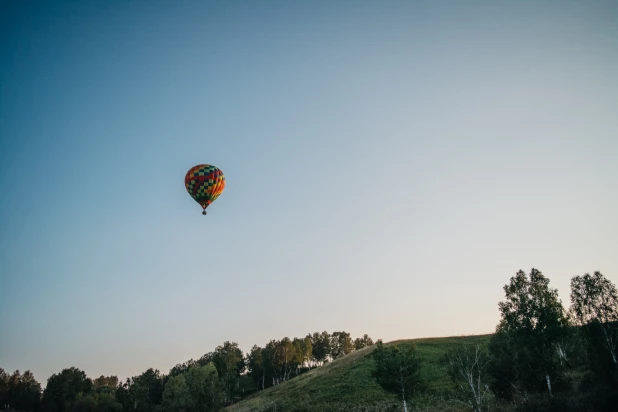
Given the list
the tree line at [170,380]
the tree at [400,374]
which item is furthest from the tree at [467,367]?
the tree line at [170,380]

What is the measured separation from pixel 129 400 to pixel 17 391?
5063 cm

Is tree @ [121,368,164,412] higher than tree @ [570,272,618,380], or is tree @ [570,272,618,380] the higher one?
tree @ [570,272,618,380]

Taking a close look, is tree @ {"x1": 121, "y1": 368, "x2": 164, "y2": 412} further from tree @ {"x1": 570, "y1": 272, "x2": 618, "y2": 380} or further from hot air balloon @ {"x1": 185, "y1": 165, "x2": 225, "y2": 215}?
tree @ {"x1": 570, "y1": 272, "x2": 618, "y2": 380}

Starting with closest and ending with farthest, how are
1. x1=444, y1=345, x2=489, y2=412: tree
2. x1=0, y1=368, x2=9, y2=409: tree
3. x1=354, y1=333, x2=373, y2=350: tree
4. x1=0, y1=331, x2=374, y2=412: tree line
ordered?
1. x1=444, y1=345, x2=489, y2=412: tree
2. x1=0, y1=331, x2=374, y2=412: tree line
3. x1=0, y1=368, x2=9, y2=409: tree
4. x1=354, y1=333, x2=373, y2=350: tree

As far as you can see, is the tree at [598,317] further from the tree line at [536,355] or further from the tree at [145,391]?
the tree at [145,391]

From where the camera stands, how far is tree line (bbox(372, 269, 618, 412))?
33.7 metres

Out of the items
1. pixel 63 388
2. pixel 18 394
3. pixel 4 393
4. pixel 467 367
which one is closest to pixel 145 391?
pixel 63 388

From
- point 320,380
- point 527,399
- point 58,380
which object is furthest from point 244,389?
point 527,399

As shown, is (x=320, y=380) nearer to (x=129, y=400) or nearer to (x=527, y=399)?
(x=527, y=399)

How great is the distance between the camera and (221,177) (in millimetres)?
45875

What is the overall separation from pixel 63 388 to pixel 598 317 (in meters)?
136

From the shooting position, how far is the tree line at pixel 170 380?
9086 centimetres

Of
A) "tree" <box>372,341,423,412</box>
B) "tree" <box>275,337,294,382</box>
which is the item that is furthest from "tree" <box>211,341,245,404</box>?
"tree" <box>372,341,423,412</box>

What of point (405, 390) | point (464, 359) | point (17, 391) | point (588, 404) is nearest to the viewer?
point (588, 404)
